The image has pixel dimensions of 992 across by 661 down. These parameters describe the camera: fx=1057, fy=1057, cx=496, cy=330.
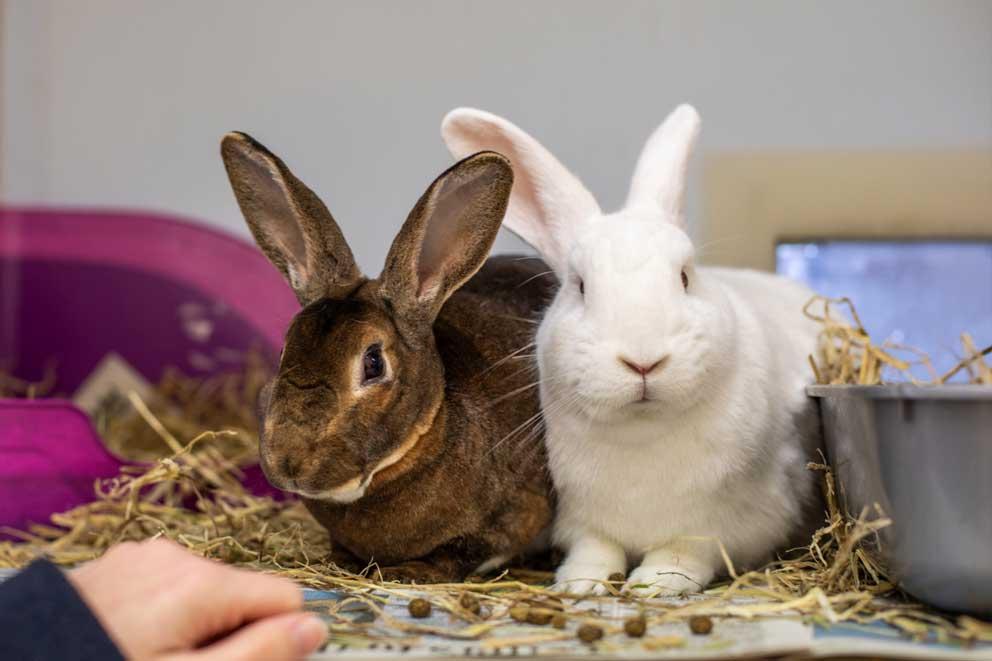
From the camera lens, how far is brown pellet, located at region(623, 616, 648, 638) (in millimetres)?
1130

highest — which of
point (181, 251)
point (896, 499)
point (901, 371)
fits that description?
point (181, 251)

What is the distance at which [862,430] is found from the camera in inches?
48.6

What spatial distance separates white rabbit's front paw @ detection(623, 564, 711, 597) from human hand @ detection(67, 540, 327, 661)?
493mm

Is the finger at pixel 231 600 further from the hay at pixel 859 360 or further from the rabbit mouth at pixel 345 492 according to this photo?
the hay at pixel 859 360

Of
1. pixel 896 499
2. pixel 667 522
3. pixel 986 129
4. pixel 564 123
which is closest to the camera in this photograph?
pixel 896 499

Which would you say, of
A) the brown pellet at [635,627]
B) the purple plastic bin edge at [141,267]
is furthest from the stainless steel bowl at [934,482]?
the purple plastic bin edge at [141,267]

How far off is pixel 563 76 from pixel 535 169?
0.92 feet

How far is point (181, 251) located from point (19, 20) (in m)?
0.73

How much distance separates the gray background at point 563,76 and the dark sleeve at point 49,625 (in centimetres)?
70

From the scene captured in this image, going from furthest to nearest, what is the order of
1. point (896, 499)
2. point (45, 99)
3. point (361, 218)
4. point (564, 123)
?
point (45, 99), point (564, 123), point (361, 218), point (896, 499)

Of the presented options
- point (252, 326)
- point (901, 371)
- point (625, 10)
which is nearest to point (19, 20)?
point (252, 326)

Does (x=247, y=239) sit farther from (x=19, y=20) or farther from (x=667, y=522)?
(x=667, y=522)

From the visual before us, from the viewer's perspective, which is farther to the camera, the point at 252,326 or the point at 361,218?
the point at 252,326

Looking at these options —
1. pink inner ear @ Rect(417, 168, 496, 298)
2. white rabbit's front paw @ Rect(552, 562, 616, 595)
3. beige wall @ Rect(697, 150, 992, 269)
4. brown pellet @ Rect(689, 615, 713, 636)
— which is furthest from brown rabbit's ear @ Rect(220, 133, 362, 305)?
beige wall @ Rect(697, 150, 992, 269)
